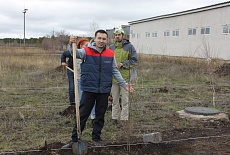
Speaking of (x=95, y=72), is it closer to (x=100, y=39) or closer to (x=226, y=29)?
(x=100, y=39)

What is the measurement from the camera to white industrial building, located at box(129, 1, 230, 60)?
18.7m

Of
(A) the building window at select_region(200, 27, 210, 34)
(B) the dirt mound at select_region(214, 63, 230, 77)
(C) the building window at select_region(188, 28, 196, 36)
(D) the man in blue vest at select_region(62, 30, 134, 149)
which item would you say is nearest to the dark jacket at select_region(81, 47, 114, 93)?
(D) the man in blue vest at select_region(62, 30, 134, 149)

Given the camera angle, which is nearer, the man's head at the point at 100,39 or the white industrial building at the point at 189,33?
the man's head at the point at 100,39

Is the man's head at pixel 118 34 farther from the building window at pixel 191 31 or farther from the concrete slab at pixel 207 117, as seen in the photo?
the building window at pixel 191 31

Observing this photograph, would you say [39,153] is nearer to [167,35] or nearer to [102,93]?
[102,93]

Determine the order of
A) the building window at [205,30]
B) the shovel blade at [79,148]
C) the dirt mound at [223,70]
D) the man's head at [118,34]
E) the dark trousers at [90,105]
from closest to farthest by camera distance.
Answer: the shovel blade at [79,148], the dark trousers at [90,105], the man's head at [118,34], the dirt mound at [223,70], the building window at [205,30]

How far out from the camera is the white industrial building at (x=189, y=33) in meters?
18.7

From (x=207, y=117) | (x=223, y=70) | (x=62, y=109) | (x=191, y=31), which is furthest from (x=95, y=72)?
(x=191, y=31)

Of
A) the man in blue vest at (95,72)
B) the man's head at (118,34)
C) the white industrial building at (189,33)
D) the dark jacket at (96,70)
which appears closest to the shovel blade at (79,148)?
the man in blue vest at (95,72)

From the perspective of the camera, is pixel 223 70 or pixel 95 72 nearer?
pixel 95 72

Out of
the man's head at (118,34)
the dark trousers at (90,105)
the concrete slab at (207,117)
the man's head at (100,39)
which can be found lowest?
the concrete slab at (207,117)

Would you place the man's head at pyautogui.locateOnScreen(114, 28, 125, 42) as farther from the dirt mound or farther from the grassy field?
the dirt mound

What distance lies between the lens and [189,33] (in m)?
22.8

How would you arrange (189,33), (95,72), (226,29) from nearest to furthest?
(95,72)
(226,29)
(189,33)
